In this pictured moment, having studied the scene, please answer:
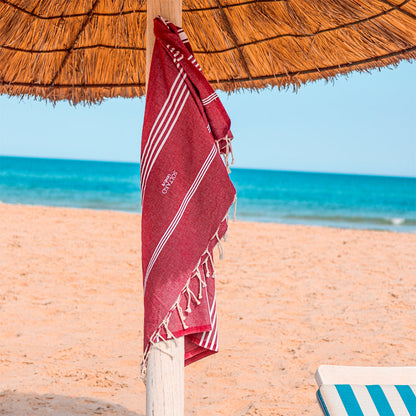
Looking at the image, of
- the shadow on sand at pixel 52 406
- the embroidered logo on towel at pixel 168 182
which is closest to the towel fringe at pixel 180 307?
the embroidered logo on towel at pixel 168 182

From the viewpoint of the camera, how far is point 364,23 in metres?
1.93

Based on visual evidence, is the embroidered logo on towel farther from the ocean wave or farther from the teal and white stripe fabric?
the ocean wave

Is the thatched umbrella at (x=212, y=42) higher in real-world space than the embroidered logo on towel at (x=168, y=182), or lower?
higher

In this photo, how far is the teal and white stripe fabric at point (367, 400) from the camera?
137 cm

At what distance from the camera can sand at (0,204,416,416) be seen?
2668mm

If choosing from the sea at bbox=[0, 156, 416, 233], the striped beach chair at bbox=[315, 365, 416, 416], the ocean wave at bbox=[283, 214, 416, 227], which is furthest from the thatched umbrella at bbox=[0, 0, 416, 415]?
the ocean wave at bbox=[283, 214, 416, 227]

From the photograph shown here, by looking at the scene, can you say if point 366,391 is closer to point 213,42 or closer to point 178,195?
point 178,195

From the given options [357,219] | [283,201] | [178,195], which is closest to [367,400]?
[178,195]

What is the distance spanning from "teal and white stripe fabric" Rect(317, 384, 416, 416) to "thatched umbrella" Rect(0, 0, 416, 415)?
4.42 ft

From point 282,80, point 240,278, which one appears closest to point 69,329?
point 240,278

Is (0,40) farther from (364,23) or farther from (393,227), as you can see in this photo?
(393,227)

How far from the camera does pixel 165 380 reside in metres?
1.32

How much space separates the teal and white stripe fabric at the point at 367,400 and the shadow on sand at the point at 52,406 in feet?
4.58

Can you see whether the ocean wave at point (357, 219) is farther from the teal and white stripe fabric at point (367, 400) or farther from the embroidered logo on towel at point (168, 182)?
the embroidered logo on towel at point (168, 182)
